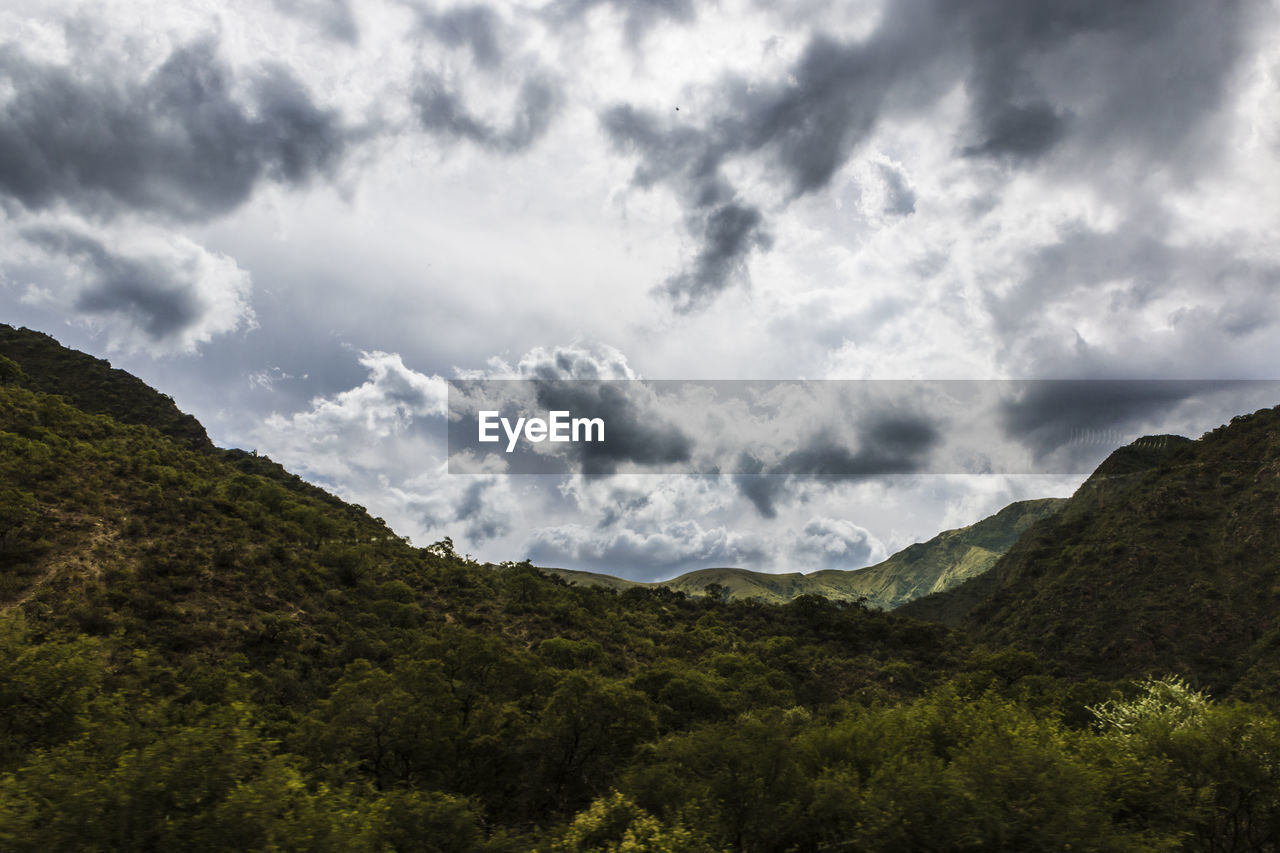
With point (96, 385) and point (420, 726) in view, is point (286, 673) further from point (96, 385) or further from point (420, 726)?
point (96, 385)

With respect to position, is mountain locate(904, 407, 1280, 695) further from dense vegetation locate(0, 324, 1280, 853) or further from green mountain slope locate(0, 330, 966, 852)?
green mountain slope locate(0, 330, 966, 852)

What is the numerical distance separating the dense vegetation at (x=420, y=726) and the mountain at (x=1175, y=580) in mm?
9266

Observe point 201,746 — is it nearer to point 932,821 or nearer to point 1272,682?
point 932,821

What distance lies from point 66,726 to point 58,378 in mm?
118473

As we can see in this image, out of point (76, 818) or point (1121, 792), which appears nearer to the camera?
point (76, 818)

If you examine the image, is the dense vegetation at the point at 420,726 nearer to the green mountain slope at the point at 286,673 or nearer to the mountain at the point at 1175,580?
the green mountain slope at the point at 286,673

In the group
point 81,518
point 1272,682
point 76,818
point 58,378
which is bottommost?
point 1272,682

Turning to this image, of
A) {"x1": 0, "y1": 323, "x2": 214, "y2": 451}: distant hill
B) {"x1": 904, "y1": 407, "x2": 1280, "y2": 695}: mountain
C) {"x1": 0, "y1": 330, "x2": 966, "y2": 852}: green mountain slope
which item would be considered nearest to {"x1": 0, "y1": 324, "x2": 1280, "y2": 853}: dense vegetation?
{"x1": 0, "y1": 330, "x2": 966, "y2": 852}: green mountain slope

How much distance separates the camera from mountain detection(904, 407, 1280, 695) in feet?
243

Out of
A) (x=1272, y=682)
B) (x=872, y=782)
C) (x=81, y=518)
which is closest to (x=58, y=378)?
(x=81, y=518)

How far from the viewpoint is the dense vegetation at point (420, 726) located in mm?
14633

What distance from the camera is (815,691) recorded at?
69.6m

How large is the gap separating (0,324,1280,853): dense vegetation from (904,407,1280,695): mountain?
30.4 ft

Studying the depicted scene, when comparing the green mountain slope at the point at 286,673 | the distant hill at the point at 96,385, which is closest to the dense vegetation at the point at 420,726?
the green mountain slope at the point at 286,673
